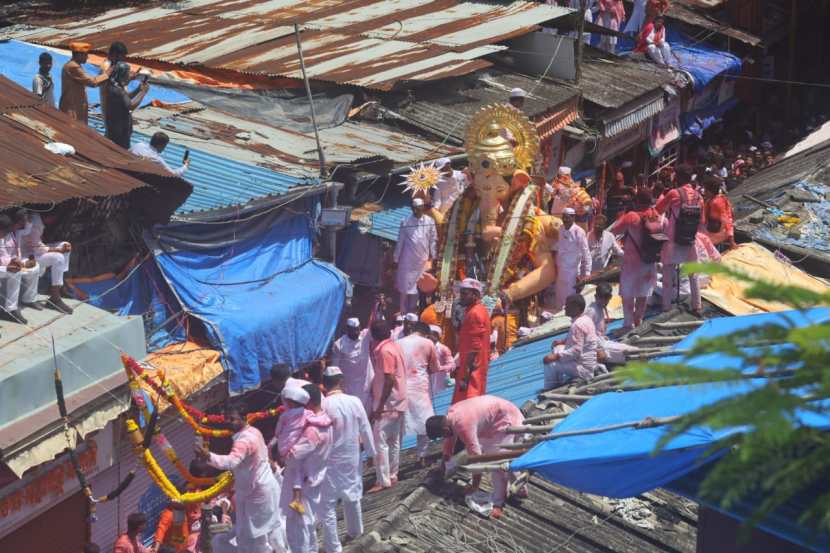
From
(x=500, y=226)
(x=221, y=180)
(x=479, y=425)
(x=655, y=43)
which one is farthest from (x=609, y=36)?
(x=479, y=425)

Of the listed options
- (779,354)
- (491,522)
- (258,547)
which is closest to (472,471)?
(491,522)

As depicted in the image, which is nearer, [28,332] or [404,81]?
[28,332]

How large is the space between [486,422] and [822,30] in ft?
85.0

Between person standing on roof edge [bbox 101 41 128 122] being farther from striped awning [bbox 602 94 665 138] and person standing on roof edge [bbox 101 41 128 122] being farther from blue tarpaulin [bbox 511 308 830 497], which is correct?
striped awning [bbox 602 94 665 138]

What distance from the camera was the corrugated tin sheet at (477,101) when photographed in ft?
60.3

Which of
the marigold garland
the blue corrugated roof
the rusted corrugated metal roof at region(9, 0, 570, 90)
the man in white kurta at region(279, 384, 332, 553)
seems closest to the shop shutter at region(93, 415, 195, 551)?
the marigold garland

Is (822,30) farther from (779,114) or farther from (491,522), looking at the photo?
(491,522)

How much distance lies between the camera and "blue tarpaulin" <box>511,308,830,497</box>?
23.4 feet

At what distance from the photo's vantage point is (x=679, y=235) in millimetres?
12891

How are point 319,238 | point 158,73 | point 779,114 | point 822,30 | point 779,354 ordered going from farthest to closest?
point 822,30, point 779,114, point 158,73, point 319,238, point 779,354

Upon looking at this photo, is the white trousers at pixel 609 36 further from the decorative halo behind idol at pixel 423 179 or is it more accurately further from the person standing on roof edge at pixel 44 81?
the person standing on roof edge at pixel 44 81

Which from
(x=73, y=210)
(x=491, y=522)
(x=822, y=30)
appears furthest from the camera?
(x=822, y=30)

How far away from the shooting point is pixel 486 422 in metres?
10.4

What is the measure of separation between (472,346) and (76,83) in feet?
16.5
